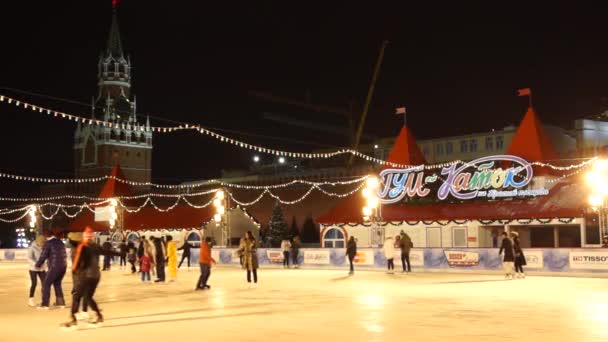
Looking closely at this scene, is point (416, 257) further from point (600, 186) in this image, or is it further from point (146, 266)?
point (146, 266)

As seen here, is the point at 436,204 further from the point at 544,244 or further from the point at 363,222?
the point at 544,244

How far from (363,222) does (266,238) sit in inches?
498

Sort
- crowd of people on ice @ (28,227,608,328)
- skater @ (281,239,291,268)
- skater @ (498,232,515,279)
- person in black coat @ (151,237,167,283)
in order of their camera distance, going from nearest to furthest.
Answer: crowd of people on ice @ (28,227,608,328), person in black coat @ (151,237,167,283), skater @ (498,232,515,279), skater @ (281,239,291,268)

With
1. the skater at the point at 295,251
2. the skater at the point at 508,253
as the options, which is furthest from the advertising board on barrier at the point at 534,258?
the skater at the point at 295,251

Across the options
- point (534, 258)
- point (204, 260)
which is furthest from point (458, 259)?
point (204, 260)

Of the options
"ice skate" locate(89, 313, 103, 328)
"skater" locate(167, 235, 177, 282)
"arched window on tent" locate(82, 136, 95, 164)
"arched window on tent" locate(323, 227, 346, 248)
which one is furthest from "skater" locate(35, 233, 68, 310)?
"arched window on tent" locate(82, 136, 95, 164)

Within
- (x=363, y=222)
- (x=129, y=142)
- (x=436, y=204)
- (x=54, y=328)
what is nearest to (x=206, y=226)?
(x=363, y=222)

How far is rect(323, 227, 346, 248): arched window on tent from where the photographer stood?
40409 millimetres

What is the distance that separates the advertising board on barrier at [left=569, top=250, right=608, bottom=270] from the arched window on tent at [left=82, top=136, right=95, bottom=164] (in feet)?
318

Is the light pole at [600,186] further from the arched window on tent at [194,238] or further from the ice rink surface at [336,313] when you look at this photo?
the arched window on tent at [194,238]

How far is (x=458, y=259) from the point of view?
2833 centimetres

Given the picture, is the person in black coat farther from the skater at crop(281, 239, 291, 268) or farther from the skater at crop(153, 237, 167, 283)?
the skater at crop(281, 239, 291, 268)

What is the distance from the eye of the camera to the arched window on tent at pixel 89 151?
113 metres

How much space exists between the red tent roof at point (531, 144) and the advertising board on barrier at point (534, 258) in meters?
9.66
